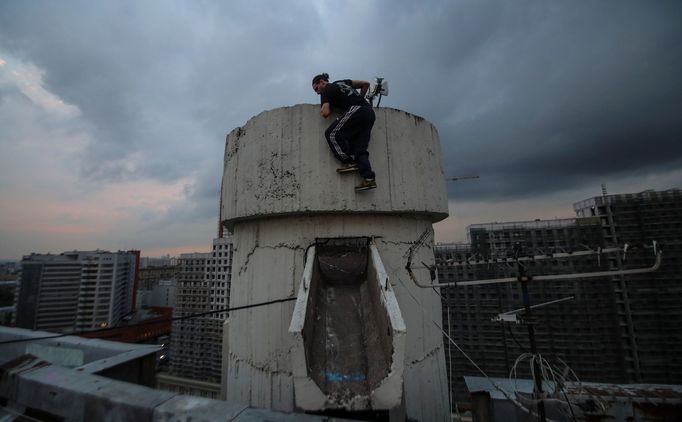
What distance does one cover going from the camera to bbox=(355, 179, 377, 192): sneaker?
3.12 m

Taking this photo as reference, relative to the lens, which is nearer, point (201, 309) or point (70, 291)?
point (201, 309)

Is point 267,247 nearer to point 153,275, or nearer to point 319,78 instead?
point 319,78

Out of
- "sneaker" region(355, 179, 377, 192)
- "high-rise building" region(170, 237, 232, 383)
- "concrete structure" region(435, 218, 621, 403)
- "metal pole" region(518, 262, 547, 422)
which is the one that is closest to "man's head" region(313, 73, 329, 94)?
"sneaker" region(355, 179, 377, 192)

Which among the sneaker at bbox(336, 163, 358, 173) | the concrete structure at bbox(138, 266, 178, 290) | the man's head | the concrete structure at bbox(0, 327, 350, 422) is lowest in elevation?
the concrete structure at bbox(138, 266, 178, 290)

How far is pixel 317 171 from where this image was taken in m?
3.24

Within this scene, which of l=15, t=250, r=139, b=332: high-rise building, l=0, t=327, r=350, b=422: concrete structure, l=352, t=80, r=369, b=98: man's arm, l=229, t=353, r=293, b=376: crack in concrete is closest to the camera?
l=0, t=327, r=350, b=422: concrete structure

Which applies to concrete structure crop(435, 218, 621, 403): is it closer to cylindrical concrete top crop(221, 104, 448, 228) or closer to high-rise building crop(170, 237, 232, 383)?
cylindrical concrete top crop(221, 104, 448, 228)

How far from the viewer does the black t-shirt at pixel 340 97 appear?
3373 mm

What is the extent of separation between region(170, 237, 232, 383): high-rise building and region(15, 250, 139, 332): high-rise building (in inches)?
674

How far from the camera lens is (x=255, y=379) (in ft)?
10.7

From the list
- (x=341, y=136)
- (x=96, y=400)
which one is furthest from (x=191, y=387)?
(x=341, y=136)

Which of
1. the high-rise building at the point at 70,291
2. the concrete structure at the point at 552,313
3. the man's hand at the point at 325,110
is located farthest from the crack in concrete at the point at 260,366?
the high-rise building at the point at 70,291

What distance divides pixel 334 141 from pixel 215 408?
2678mm

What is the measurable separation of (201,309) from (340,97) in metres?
30.1
